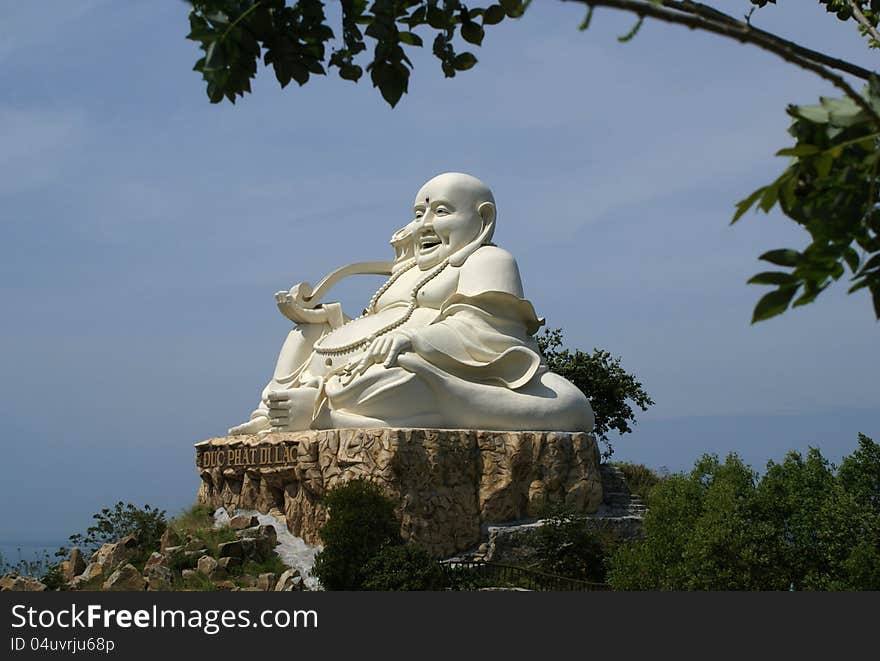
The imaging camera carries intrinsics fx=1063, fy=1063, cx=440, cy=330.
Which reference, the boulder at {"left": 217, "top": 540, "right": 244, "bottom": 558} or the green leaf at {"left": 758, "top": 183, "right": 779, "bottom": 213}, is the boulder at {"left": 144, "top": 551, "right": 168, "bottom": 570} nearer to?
the boulder at {"left": 217, "top": 540, "right": 244, "bottom": 558}

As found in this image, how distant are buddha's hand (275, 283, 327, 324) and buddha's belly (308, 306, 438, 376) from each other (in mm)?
577

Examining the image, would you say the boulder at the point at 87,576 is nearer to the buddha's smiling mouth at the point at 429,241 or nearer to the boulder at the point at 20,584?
the boulder at the point at 20,584

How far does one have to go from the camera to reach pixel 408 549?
907 cm

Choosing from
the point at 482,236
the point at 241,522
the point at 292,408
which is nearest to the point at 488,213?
the point at 482,236

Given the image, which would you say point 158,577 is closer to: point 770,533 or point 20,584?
point 20,584

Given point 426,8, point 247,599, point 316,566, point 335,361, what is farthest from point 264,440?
point 426,8

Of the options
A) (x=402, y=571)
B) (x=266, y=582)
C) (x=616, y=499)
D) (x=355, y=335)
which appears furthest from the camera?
(x=355, y=335)

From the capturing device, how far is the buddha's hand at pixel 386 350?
33.5 feet

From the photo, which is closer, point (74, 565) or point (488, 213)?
point (74, 565)

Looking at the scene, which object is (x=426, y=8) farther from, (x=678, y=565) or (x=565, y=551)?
(x=565, y=551)

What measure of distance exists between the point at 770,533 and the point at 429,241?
500 cm

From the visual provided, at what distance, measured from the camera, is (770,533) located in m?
8.94

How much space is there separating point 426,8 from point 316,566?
6.75 m

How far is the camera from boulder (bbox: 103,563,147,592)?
9.09m
